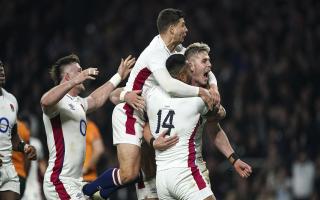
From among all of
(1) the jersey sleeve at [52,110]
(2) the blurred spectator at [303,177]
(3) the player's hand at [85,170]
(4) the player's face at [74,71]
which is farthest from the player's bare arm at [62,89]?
(2) the blurred spectator at [303,177]

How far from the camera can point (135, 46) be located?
1836cm

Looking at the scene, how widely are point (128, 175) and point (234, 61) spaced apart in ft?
27.7

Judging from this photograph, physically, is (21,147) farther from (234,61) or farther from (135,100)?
(234,61)

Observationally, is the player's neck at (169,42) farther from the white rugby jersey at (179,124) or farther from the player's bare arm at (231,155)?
the player's bare arm at (231,155)

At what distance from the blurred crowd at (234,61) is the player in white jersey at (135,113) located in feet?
15.2

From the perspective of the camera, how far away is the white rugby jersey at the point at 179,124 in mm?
8336

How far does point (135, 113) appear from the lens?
905 cm

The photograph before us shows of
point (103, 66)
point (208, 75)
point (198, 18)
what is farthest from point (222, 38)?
point (208, 75)

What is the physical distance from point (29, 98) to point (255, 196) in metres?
5.17

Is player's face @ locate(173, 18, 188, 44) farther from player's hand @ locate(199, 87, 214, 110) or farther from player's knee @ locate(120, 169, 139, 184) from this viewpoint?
player's knee @ locate(120, 169, 139, 184)

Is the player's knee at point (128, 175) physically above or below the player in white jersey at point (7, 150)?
below

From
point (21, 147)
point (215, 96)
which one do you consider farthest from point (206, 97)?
Result: point (21, 147)

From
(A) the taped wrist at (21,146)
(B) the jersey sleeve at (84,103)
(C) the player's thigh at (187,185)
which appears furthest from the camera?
(A) the taped wrist at (21,146)

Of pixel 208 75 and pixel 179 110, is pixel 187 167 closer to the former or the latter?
pixel 179 110
